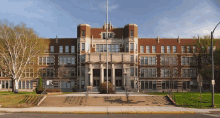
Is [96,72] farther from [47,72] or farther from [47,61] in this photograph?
[47,61]

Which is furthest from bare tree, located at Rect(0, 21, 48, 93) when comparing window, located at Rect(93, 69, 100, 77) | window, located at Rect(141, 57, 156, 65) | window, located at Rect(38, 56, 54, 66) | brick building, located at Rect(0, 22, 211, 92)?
window, located at Rect(141, 57, 156, 65)

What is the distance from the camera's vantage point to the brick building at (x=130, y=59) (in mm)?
53750

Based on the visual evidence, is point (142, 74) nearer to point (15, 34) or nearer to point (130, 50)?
point (130, 50)

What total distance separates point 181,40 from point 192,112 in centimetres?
4254

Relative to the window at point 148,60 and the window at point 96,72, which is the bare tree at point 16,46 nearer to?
the window at point 96,72

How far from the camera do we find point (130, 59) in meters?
53.1

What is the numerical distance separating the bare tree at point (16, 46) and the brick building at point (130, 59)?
11.0 metres

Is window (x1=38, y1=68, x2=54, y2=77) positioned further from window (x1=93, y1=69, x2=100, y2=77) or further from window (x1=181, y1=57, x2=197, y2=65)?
window (x1=181, y1=57, x2=197, y2=65)

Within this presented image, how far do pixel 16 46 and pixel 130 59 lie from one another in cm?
2836

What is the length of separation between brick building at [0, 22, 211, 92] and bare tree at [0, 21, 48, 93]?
36.2ft

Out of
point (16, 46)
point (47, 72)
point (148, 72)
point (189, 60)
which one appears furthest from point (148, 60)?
point (16, 46)

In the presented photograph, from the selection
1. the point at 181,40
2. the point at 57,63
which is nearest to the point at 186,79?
the point at 181,40

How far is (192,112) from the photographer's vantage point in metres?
18.7

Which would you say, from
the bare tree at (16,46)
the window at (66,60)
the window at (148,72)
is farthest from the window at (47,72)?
the window at (148,72)
